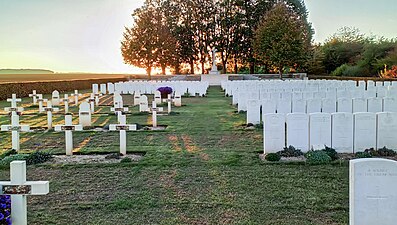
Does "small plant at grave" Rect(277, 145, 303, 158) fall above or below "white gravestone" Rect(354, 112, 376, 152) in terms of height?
below

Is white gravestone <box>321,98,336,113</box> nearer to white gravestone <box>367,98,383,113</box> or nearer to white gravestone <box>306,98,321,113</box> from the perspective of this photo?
white gravestone <box>306,98,321,113</box>

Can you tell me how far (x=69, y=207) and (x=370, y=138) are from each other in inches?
225

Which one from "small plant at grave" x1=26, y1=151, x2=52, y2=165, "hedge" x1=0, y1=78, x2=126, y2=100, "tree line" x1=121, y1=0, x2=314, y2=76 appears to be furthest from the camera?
"tree line" x1=121, y1=0, x2=314, y2=76

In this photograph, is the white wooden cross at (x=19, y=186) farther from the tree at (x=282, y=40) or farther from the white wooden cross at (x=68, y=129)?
the tree at (x=282, y=40)

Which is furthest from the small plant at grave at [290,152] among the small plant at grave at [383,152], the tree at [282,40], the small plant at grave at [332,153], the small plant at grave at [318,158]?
the tree at [282,40]

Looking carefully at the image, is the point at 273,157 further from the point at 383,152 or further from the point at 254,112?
the point at 254,112

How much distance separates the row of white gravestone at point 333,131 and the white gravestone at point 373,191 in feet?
14.0

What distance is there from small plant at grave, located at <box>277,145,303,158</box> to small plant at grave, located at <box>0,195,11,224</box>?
516 centimetres

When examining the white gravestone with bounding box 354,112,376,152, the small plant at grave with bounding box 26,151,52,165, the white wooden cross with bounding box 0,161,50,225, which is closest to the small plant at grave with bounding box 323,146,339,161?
the white gravestone with bounding box 354,112,376,152

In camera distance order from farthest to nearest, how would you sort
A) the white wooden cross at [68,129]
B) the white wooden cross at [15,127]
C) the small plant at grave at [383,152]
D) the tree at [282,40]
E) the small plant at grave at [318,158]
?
the tree at [282,40], the white wooden cross at [15,127], the white wooden cross at [68,129], the small plant at grave at [383,152], the small plant at grave at [318,158]

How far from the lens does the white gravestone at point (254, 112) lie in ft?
40.1

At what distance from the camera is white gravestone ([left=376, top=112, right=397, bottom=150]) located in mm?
8219

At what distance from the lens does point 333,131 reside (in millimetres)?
8273

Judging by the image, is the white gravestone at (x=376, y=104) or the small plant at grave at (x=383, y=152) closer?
the small plant at grave at (x=383, y=152)
